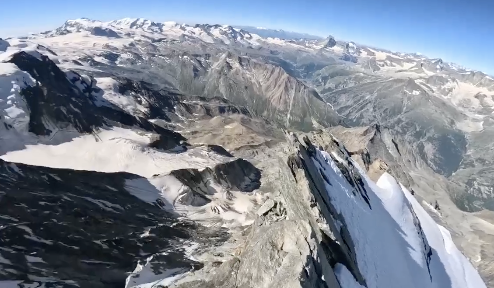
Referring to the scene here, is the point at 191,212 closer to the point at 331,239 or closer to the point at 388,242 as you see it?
the point at 388,242

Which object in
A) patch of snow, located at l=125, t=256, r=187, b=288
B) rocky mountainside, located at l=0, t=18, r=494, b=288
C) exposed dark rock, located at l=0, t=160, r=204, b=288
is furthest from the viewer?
exposed dark rock, located at l=0, t=160, r=204, b=288

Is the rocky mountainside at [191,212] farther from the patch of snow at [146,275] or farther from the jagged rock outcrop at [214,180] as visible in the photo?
the jagged rock outcrop at [214,180]

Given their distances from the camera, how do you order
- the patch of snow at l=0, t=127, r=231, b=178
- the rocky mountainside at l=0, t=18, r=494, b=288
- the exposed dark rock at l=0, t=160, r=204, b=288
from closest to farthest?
the rocky mountainside at l=0, t=18, r=494, b=288 → the exposed dark rock at l=0, t=160, r=204, b=288 → the patch of snow at l=0, t=127, r=231, b=178

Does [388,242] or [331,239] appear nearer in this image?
[331,239]

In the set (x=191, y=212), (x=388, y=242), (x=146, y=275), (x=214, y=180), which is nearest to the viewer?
(x=388, y=242)

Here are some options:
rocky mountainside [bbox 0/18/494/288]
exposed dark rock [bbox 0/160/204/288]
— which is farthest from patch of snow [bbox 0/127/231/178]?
exposed dark rock [bbox 0/160/204/288]

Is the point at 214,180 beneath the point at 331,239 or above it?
beneath

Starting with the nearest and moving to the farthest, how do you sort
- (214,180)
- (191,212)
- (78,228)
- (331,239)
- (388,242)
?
(331,239), (388,242), (78,228), (191,212), (214,180)

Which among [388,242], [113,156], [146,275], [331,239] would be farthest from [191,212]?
[331,239]

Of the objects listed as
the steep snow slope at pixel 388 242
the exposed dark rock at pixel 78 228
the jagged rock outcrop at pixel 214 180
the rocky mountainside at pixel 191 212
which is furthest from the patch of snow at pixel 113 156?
the steep snow slope at pixel 388 242

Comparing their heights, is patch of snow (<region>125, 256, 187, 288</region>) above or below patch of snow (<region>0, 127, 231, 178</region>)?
above

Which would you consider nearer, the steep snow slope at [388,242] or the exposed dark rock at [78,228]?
the steep snow slope at [388,242]

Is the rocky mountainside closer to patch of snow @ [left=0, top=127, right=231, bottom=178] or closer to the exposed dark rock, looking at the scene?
the exposed dark rock
